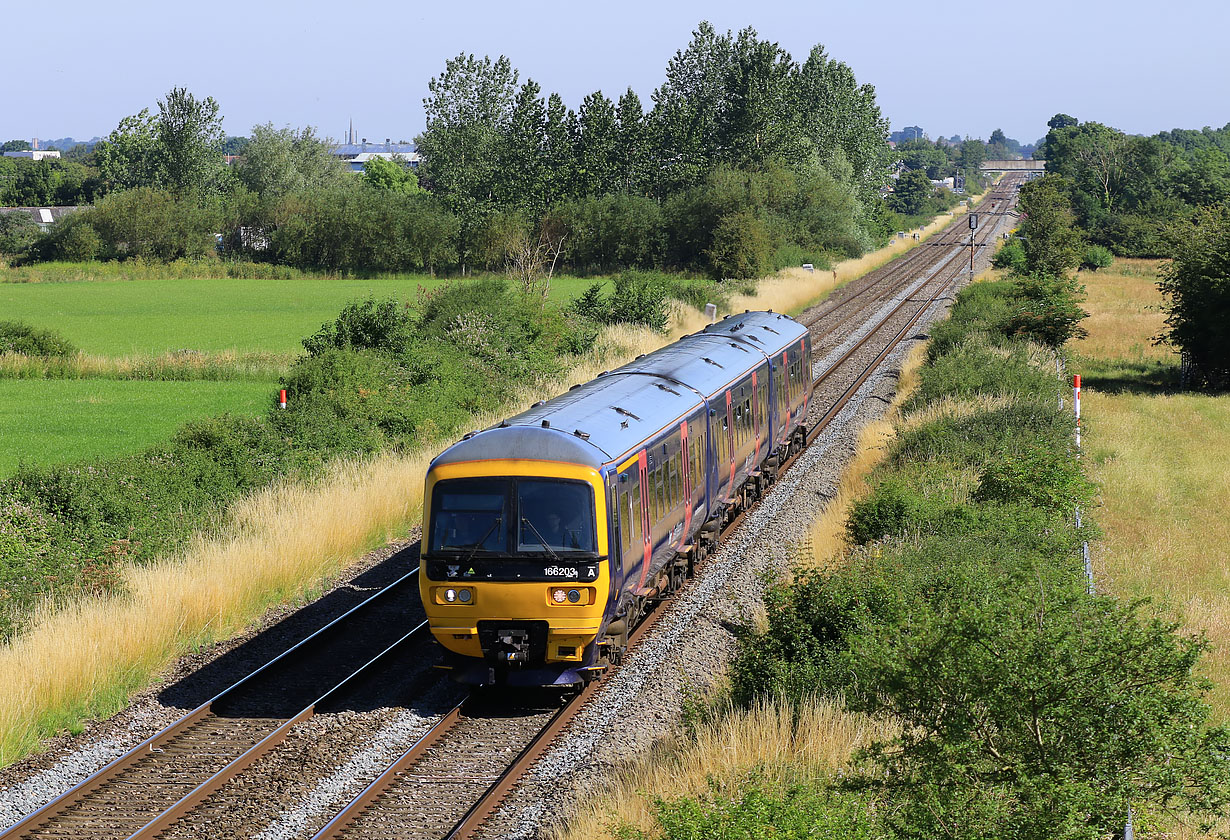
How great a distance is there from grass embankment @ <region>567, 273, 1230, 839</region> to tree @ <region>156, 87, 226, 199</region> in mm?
91389

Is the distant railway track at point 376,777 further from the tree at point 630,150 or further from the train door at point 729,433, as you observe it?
the tree at point 630,150

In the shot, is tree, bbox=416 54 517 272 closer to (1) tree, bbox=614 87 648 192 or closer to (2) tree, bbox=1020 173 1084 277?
(1) tree, bbox=614 87 648 192

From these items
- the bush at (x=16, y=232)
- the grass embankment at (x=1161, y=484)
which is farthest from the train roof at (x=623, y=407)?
the bush at (x=16, y=232)

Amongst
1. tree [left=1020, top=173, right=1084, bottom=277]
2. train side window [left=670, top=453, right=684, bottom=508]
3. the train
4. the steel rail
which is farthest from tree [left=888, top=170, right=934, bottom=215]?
the steel rail

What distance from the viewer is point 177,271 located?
8194 cm

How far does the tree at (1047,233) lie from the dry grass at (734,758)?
45.9 meters

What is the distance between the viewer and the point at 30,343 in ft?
126

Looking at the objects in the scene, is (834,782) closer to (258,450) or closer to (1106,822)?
(1106,822)

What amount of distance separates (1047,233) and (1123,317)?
7787 millimetres

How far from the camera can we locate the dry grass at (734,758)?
8617 mm

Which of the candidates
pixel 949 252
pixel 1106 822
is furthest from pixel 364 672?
pixel 949 252

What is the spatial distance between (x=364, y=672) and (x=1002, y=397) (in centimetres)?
1650

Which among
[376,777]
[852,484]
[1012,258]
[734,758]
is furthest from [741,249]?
[734,758]

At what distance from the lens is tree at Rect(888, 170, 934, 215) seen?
155875 millimetres
